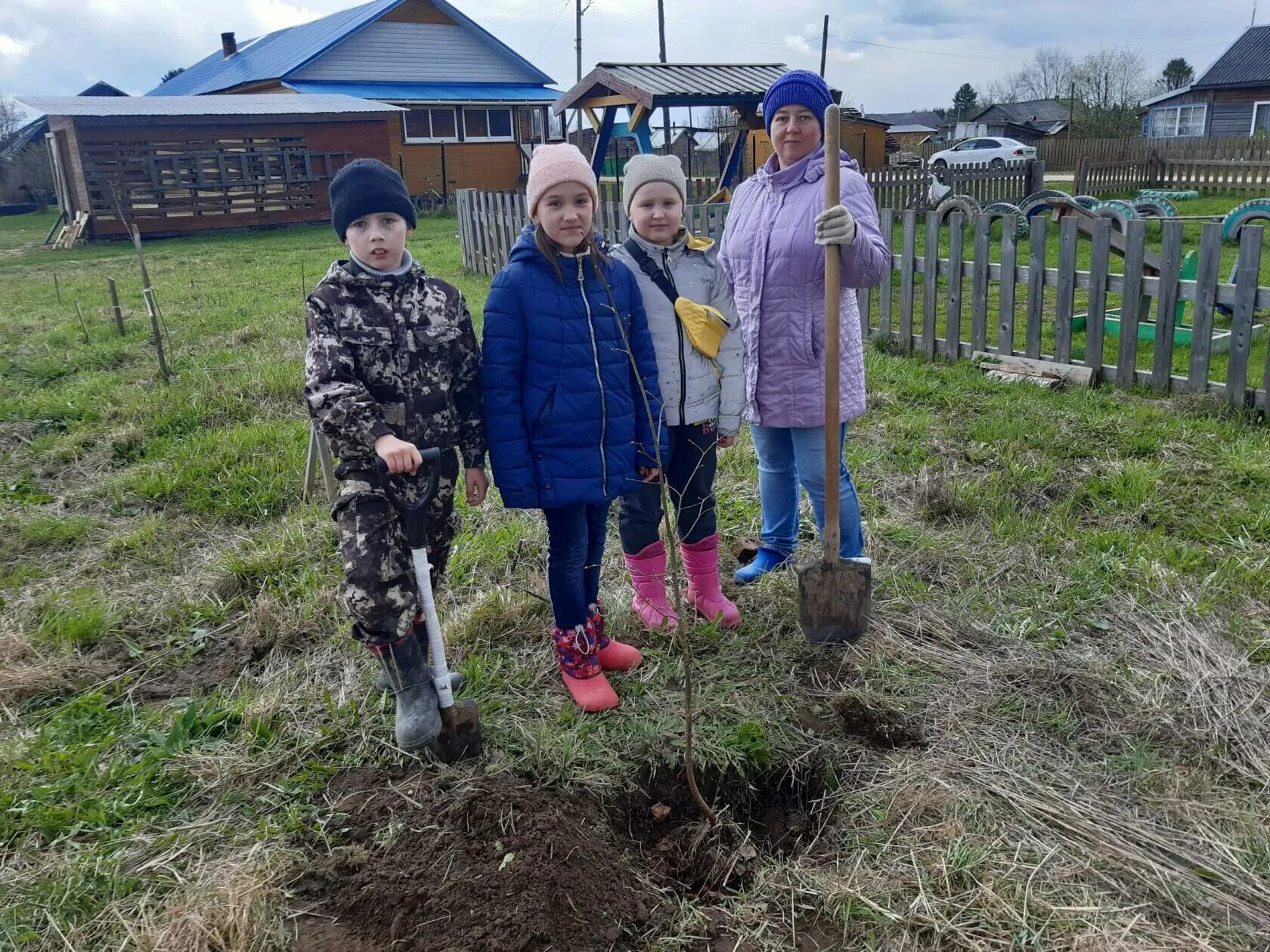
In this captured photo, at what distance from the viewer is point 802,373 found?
10.6ft

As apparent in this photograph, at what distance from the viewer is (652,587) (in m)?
3.34

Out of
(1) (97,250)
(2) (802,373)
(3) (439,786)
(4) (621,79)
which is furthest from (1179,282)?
(1) (97,250)

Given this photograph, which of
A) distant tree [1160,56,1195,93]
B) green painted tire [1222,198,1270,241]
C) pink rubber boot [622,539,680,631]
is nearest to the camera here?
pink rubber boot [622,539,680,631]

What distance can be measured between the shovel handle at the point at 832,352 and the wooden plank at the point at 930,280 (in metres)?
4.12

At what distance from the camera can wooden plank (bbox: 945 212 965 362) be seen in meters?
6.61

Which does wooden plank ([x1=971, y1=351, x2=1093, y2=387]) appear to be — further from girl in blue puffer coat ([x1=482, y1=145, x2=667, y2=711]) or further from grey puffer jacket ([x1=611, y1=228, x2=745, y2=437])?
girl in blue puffer coat ([x1=482, y1=145, x2=667, y2=711])

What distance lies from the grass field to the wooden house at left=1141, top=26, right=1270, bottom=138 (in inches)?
1464

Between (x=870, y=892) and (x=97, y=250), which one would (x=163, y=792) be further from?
(x=97, y=250)

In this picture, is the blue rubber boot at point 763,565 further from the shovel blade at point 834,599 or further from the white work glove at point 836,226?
the white work glove at point 836,226

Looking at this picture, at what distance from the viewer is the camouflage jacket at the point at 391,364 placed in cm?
238

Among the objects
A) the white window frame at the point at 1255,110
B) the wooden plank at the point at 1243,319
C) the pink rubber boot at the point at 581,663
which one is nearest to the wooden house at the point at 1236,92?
the white window frame at the point at 1255,110

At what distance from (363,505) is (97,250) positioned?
19654 mm

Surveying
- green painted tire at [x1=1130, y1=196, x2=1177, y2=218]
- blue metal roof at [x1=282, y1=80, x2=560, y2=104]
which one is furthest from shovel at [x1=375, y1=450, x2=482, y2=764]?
blue metal roof at [x1=282, y1=80, x2=560, y2=104]

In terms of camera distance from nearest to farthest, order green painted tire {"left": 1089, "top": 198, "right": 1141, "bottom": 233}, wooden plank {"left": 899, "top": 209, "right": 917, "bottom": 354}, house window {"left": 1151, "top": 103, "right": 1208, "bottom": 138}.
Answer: wooden plank {"left": 899, "top": 209, "right": 917, "bottom": 354}
green painted tire {"left": 1089, "top": 198, "right": 1141, "bottom": 233}
house window {"left": 1151, "top": 103, "right": 1208, "bottom": 138}
